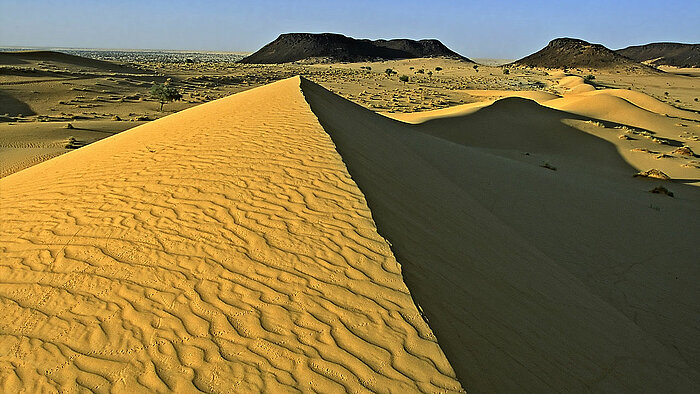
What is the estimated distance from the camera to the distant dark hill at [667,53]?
13675cm

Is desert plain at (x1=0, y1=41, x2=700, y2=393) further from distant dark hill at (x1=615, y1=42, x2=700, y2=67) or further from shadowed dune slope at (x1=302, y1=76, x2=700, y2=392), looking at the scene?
distant dark hill at (x1=615, y1=42, x2=700, y2=67)

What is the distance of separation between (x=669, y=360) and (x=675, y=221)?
7.22 metres

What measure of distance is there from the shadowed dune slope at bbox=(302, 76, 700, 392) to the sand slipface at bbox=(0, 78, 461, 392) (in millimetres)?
397

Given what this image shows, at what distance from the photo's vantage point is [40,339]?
373cm

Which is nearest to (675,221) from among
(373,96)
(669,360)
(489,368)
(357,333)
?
(669,360)

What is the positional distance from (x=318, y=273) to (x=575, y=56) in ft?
364

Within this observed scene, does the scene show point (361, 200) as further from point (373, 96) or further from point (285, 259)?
point (373, 96)

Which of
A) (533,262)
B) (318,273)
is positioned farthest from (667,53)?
(318,273)

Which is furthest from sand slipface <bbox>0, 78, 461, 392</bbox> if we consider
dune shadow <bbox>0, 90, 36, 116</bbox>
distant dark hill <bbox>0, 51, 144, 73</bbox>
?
distant dark hill <bbox>0, 51, 144, 73</bbox>

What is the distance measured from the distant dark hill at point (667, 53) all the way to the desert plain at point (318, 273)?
494 ft

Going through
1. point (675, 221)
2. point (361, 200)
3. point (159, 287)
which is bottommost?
point (675, 221)

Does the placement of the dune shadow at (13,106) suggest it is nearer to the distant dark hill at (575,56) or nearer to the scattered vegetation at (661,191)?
the scattered vegetation at (661,191)

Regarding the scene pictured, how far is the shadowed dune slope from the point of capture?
4.10 metres

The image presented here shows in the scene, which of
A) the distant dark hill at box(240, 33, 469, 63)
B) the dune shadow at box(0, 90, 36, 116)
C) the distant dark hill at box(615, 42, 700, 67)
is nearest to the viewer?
the dune shadow at box(0, 90, 36, 116)
